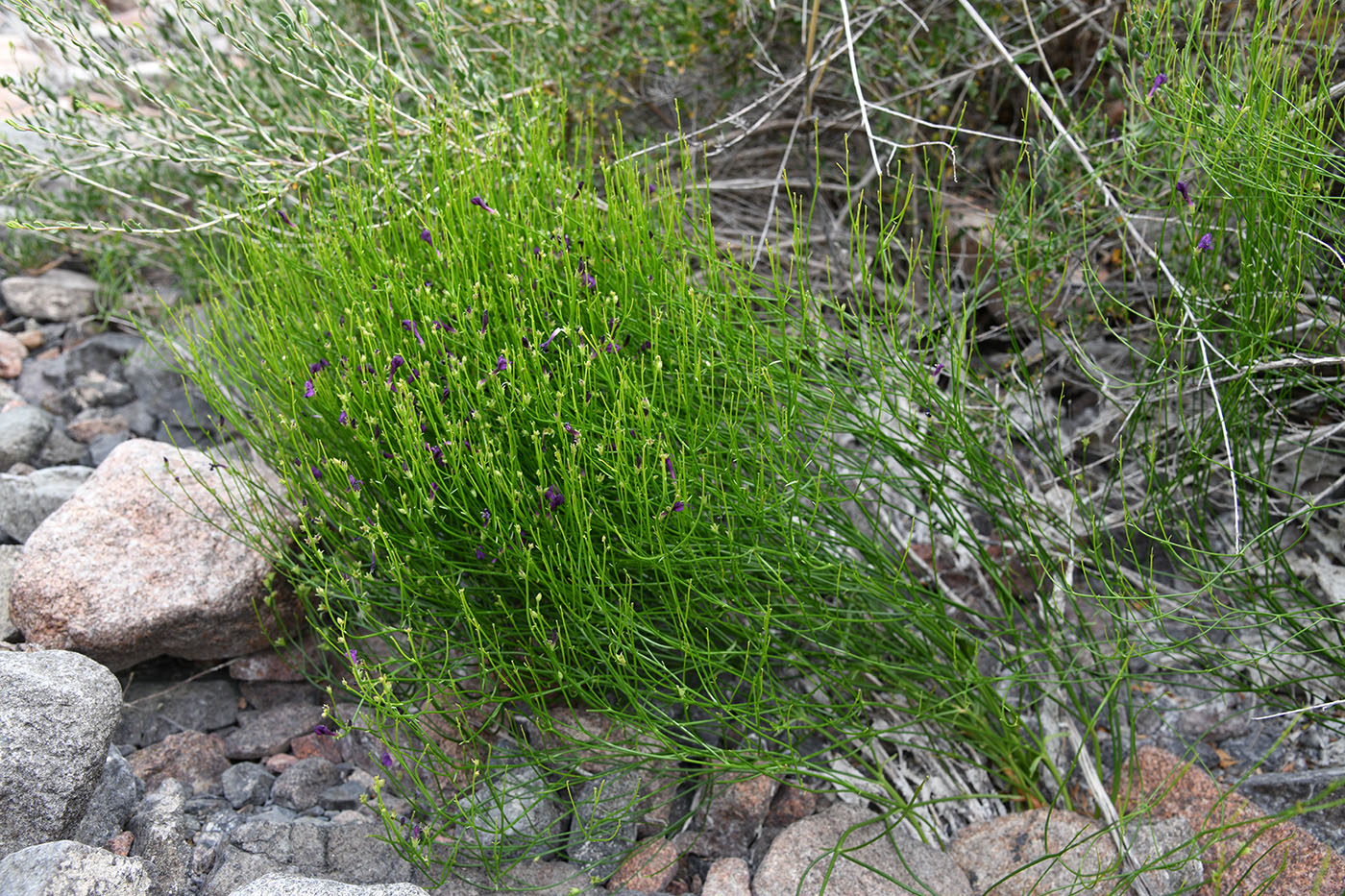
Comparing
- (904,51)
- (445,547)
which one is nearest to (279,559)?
(445,547)

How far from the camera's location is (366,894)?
175cm

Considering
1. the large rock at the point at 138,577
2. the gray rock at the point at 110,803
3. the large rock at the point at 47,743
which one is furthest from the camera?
the large rock at the point at 138,577

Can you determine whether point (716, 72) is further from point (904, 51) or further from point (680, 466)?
point (680, 466)

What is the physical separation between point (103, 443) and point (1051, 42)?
3.87m

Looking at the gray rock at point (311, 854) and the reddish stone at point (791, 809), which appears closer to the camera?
the gray rock at point (311, 854)

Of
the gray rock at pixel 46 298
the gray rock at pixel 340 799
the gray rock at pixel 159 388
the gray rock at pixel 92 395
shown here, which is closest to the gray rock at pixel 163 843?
the gray rock at pixel 340 799

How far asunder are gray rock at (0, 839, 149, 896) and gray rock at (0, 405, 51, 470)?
6.58 ft

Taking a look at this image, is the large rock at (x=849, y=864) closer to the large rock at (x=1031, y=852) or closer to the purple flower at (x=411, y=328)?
the large rock at (x=1031, y=852)

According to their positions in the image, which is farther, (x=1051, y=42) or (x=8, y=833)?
(x=1051, y=42)

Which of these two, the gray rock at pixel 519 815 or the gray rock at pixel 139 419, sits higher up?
the gray rock at pixel 139 419

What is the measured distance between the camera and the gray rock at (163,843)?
2018mm

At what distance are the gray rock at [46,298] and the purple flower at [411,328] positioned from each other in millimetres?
2846

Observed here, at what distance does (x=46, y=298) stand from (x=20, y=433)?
121 cm

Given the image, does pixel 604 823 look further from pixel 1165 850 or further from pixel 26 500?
pixel 26 500
